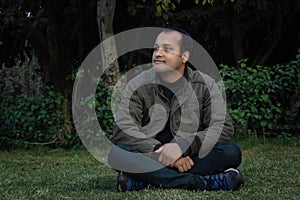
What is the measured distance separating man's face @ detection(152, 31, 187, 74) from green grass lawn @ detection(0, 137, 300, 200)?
0.87 meters

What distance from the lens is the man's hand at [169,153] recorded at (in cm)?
340

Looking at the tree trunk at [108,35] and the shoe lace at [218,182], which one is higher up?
the tree trunk at [108,35]

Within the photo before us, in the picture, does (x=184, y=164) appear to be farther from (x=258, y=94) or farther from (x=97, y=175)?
(x=258, y=94)

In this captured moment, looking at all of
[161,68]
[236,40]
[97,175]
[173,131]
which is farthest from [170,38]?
[236,40]

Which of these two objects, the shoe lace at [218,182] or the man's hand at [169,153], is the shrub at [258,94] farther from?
the man's hand at [169,153]

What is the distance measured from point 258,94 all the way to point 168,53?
3.64m

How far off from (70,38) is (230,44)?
111 inches

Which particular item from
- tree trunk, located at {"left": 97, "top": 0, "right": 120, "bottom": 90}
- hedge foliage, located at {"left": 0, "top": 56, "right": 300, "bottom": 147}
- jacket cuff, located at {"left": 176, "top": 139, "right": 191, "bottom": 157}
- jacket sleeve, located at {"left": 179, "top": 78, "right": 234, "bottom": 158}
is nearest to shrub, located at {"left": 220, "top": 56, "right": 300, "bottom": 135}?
hedge foliage, located at {"left": 0, "top": 56, "right": 300, "bottom": 147}

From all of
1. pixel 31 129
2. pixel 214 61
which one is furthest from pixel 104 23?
pixel 214 61

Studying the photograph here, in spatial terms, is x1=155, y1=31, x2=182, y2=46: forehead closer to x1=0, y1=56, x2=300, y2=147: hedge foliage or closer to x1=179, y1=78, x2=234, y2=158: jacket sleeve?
x1=179, y1=78, x2=234, y2=158: jacket sleeve

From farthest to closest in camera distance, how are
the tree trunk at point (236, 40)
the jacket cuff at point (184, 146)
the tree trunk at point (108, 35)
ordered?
the tree trunk at point (236, 40)
the tree trunk at point (108, 35)
the jacket cuff at point (184, 146)

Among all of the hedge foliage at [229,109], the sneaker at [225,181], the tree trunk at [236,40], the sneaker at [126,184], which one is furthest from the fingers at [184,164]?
the tree trunk at [236,40]

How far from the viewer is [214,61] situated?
925 cm

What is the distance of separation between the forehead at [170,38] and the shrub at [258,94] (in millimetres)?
3460
